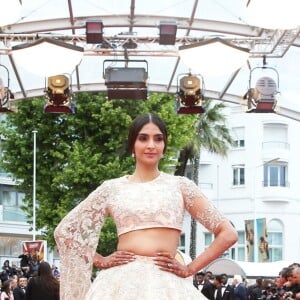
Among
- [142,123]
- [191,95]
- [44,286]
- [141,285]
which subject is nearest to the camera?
[141,285]

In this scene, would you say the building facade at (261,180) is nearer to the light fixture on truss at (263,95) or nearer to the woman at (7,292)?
the woman at (7,292)

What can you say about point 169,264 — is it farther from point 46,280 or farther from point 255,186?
point 255,186

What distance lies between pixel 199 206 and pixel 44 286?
6879 millimetres

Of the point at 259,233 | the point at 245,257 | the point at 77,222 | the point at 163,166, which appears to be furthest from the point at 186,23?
the point at 245,257

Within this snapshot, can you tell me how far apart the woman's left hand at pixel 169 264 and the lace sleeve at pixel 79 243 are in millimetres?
431

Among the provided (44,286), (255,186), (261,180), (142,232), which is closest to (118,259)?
(142,232)

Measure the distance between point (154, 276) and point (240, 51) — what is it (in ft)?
32.7

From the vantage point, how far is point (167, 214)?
423 centimetres

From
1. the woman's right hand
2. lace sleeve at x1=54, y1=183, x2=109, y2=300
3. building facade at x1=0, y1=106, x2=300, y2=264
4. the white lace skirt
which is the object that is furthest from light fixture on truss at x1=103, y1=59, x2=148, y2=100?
building facade at x1=0, y1=106, x2=300, y2=264

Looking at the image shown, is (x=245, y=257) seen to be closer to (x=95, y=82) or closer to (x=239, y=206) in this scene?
(x=239, y=206)

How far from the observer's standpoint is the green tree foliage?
30969 mm

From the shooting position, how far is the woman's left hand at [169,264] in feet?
13.7

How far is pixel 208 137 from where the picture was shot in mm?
41156

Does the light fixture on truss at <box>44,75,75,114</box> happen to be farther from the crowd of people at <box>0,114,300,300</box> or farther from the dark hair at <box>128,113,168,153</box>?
the dark hair at <box>128,113,168,153</box>
